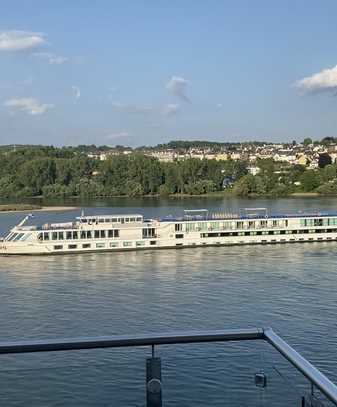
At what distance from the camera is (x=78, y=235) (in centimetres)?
1898

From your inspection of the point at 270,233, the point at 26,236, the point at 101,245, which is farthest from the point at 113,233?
the point at 270,233

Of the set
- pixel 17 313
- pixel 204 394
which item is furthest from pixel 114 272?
pixel 204 394

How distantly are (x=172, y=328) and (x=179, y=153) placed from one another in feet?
329

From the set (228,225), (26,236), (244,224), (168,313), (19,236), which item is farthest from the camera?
(244,224)

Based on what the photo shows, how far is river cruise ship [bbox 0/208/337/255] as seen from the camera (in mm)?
18688

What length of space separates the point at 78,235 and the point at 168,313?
967 centimetres

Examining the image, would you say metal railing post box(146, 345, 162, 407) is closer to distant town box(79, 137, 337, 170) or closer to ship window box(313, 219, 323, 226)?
ship window box(313, 219, 323, 226)

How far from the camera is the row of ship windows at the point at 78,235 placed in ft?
61.5

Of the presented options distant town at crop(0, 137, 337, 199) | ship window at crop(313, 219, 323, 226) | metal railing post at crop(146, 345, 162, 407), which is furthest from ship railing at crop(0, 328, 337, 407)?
distant town at crop(0, 137, 337, 199)

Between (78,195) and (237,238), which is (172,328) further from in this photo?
(78,195)

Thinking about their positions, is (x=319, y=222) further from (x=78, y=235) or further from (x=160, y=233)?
(x=78, y=235)

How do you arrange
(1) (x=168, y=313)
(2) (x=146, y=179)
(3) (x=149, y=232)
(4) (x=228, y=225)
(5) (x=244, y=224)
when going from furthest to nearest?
(2) (x=146, y=179)
(5) (x=244, y=224)
(4) (x=228, y=225)
(3) (x=149, y=232)
(1) (x=168, y=313)

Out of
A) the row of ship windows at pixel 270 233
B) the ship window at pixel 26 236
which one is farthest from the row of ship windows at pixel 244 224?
the ship window at pixel 26 236

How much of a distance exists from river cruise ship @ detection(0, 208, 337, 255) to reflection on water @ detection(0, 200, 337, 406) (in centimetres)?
71
